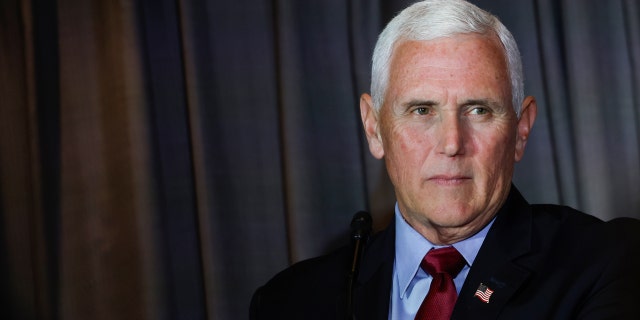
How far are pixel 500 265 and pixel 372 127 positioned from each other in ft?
1.67

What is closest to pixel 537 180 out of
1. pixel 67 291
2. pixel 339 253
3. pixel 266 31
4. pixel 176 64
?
pixel 339 253

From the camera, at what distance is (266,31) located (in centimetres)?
297

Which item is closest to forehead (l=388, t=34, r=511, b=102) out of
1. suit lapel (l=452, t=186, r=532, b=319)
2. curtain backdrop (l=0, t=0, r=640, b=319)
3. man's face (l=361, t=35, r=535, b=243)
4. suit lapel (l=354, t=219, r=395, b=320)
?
man's face (l=361, t=35, r=535, b=243)

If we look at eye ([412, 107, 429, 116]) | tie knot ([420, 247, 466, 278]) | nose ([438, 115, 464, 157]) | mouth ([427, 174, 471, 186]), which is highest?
eye ([412, 107, 429, 116])

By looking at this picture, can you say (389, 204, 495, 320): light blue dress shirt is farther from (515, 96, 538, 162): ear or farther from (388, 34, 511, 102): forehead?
(388, 34, 511, 102): forehead

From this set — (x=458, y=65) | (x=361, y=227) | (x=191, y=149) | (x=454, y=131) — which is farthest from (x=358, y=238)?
(x=191, y=149)

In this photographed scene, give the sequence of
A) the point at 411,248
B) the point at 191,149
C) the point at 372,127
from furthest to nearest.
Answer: the point at 191,149 → the point at 372,127 → the point at 411,248

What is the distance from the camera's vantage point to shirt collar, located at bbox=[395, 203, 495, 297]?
7.00 ft

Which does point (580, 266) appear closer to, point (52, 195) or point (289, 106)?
point (289, 106)

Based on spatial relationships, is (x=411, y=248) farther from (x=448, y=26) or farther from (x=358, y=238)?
(x=448, y=26)

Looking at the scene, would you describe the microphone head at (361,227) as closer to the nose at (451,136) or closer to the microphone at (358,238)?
the microphone at (358,238)

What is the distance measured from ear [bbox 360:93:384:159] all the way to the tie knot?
31cm

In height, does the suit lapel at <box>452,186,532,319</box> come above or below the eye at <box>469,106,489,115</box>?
below

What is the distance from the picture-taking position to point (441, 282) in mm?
2074
